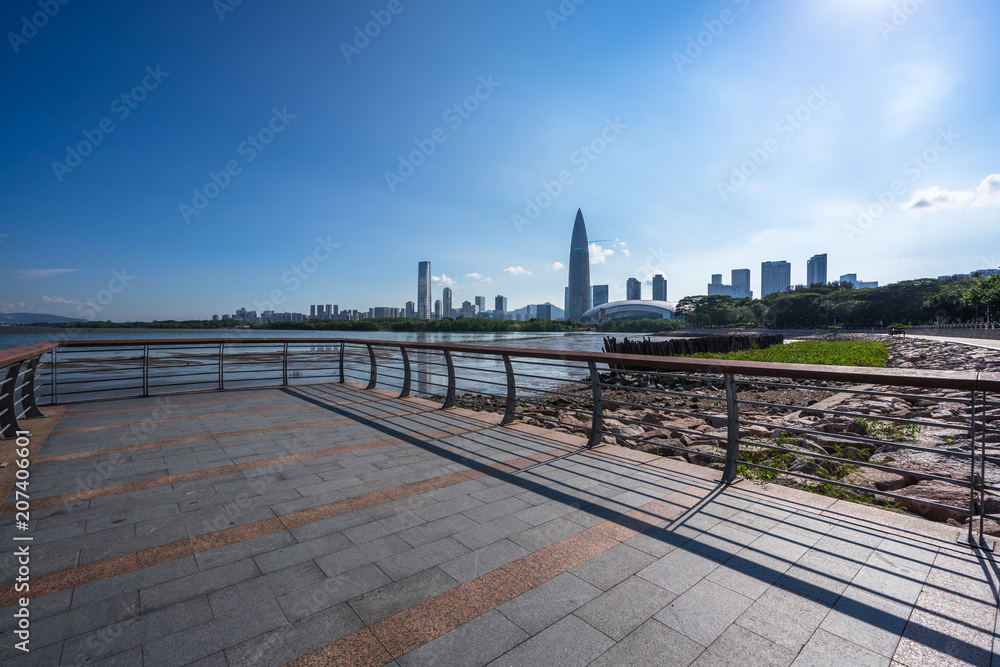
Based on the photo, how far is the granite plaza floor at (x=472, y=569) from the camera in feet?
6.18

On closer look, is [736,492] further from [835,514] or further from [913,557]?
[913,557]

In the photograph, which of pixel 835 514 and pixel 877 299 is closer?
pixel 835 514

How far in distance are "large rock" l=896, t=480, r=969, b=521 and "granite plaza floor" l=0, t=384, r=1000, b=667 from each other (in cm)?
59

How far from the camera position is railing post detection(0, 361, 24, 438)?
503 cm

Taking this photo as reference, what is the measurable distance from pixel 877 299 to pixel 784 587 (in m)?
106

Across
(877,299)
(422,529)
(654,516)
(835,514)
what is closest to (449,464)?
(422,529)

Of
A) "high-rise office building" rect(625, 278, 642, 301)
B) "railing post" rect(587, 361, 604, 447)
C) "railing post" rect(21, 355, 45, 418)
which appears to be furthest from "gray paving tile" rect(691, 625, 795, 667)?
"high-rise office building" rect(625, 278, 642, 301)

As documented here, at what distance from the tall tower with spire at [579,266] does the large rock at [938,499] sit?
18624 centimetres

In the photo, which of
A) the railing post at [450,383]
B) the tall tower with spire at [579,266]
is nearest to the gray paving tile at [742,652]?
the railing post at [450,383]

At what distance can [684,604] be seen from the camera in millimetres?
2152

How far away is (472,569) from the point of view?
249 cm

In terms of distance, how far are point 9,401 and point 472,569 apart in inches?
245

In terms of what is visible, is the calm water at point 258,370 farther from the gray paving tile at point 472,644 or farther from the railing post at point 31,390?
the gray paving tile at point 472,644

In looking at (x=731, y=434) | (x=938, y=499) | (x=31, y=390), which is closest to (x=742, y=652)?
(x=731, y=434)
